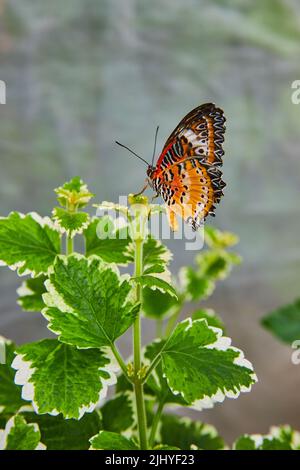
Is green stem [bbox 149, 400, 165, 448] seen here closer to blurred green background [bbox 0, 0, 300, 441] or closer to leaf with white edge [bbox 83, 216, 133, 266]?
leaf with white edge [bbox 83, 216, 133, 266]

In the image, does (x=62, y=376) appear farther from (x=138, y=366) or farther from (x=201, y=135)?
(x=201, y=135)

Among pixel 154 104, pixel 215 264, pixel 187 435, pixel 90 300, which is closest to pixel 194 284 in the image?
pixel 215 264

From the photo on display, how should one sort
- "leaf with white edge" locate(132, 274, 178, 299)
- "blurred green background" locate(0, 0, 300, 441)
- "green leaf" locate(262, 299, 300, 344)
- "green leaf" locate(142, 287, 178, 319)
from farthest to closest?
1. "blurred green background" locate(0, 0, 300, 441)
2. "green leaf" locate(262, 299, 300, 344)
3. "green leaf" locate(142, 287, 178, 319)
4. "leaf with white edge" locate(132, 274, 178, 299)

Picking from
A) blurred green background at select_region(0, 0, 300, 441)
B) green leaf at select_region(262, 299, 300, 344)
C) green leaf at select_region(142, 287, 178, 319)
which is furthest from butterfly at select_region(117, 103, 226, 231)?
blurred green background at select_region(0, 0, 300, 441)

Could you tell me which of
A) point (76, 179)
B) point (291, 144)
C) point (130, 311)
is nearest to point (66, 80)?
point (291, 144)

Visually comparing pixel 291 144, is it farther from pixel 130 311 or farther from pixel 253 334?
pixel 130 311
